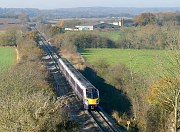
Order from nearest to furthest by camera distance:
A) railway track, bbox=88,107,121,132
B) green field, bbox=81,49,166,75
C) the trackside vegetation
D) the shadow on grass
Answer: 1. the trackside vegetation
2. railway track, bbox=88,107,121,132
3. the shadow on grass
4. green field, bbox=81,49,166,75

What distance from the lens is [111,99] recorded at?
33.5 m

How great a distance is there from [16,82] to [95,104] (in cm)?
638

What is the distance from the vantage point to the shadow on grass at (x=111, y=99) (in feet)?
100

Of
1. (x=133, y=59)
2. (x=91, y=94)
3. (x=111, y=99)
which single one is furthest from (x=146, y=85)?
(x=133, y=59)

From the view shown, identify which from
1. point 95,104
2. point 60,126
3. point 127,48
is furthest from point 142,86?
point 127,48

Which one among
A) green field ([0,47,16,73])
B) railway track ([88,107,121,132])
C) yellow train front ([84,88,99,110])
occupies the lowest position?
green field ([0,47,16,73])

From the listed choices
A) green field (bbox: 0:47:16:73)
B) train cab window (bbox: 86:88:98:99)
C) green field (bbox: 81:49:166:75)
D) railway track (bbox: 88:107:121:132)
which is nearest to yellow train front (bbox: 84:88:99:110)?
train cab window (bbox: 86:88:98:99)

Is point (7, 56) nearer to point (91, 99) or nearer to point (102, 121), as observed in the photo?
point (91, 99)

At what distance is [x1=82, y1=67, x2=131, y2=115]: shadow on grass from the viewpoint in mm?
30531

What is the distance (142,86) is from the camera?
29.6 m

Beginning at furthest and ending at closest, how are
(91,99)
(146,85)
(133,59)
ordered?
1. (133,59)
2. (146,85)
3. (91,99)

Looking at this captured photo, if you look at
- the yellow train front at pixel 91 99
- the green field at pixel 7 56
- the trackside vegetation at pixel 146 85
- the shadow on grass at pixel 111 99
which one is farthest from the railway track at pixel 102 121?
the green field at pixel 7 56

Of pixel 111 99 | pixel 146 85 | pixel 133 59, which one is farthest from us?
pixel 133 59

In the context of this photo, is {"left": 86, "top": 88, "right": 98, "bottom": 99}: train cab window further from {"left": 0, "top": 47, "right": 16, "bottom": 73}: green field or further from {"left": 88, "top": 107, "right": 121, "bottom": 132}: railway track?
{"left": 0, "top": 47, "right": 16, "bottom": 73}: green field
